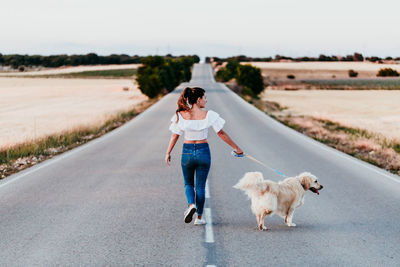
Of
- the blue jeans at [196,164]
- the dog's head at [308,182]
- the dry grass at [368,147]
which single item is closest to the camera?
the blue jeans at [196,164]

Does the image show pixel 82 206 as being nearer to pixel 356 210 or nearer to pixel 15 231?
pixel 15 231

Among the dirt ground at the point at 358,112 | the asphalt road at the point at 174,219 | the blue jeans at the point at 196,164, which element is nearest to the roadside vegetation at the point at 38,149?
the asphalt road at the point at 174,219

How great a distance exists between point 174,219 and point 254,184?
1.57 m

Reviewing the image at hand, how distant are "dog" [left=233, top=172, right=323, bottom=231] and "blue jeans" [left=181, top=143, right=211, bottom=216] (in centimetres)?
50

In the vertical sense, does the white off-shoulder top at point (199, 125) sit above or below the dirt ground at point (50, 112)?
above

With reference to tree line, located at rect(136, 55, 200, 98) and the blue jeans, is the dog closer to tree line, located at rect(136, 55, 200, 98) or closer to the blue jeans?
the blue jeans

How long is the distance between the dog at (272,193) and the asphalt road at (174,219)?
0.98 feet

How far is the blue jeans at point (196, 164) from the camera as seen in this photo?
5891 millimetres

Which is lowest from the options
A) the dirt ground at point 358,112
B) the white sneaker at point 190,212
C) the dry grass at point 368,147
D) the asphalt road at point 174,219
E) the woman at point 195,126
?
the dirt ground at point 358,112

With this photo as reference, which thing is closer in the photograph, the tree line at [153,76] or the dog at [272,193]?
the dog at [272,193]

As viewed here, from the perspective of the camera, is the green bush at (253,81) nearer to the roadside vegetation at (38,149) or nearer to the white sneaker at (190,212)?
the roadside vegetation at (38,149)

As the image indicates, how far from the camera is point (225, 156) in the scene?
12688 millimetres

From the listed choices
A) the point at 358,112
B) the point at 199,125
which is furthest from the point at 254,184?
the point at 358,112

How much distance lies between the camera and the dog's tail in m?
5.67
